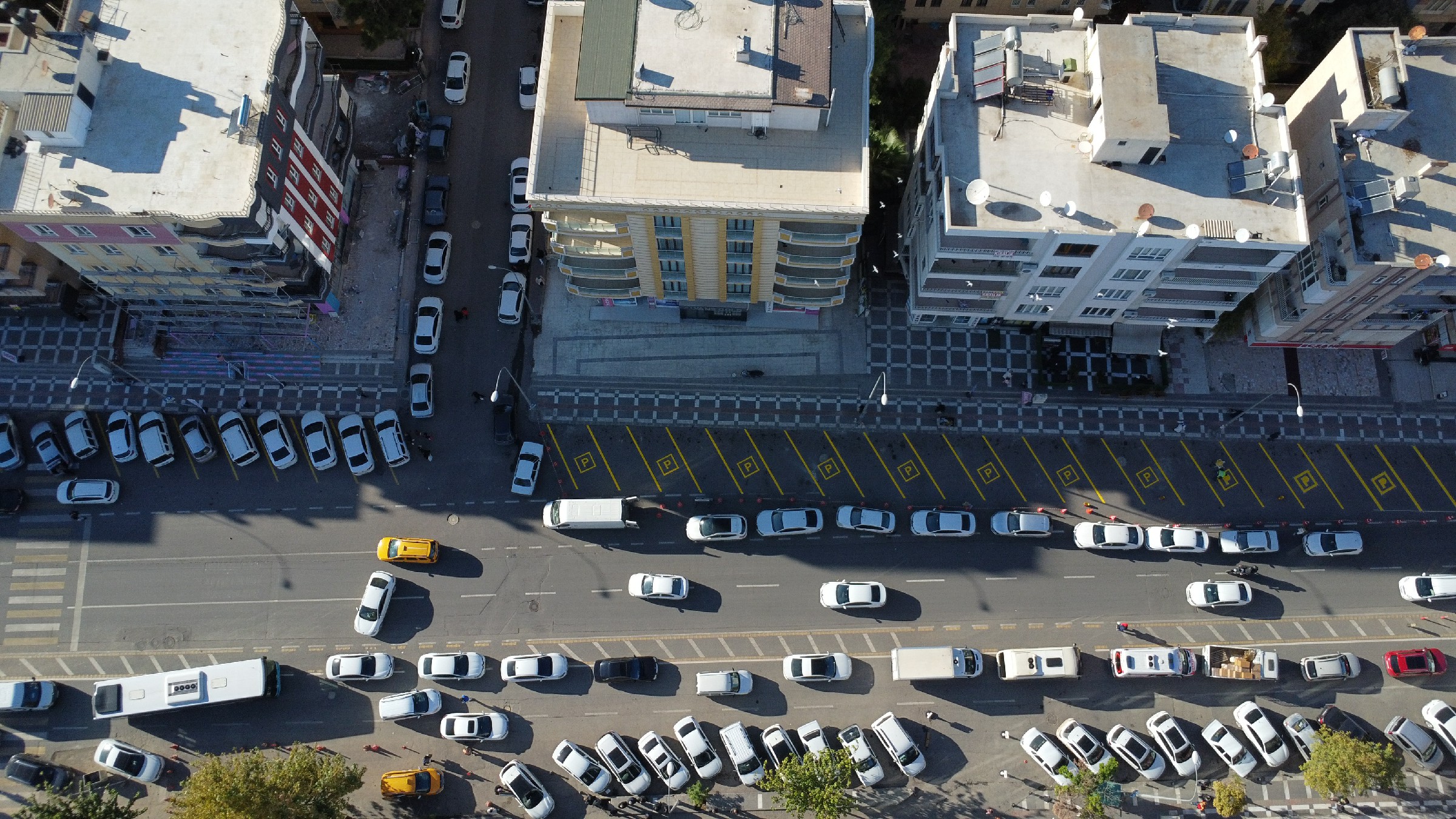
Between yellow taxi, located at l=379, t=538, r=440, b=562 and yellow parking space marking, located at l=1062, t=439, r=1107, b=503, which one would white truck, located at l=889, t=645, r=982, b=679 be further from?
yellow taxi, located at l=379, t=538, r=440, b=562

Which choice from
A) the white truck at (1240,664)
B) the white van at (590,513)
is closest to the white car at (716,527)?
the white van at (590,513)

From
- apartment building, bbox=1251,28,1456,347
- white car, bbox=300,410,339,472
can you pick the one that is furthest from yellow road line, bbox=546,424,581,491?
apartment building, bbox=1251,28,1456,347

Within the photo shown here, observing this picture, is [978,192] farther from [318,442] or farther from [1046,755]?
[318,442]

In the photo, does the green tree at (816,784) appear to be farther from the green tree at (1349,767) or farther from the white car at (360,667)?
the green tree at (1349,767)

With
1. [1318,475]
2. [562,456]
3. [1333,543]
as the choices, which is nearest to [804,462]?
[562,456]

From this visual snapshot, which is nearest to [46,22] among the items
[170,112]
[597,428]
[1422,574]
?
[170,112]

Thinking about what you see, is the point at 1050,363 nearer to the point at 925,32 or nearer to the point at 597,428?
the point at 925,32
